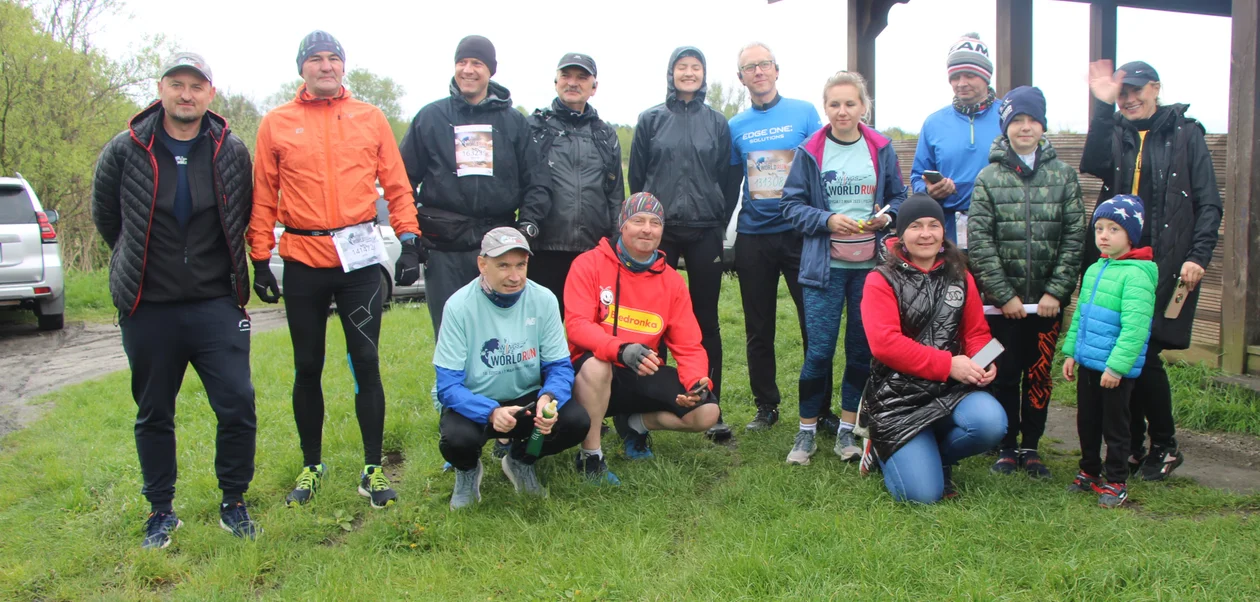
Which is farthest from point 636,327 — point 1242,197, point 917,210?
point 1242,197

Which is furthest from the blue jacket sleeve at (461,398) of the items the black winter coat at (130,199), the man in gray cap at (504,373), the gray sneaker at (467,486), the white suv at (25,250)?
the white suv at (25,250)

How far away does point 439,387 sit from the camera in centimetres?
383

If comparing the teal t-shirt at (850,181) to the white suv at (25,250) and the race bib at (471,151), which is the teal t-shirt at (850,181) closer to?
the race bib at (471,151)

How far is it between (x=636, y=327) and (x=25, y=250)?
9.08 meters

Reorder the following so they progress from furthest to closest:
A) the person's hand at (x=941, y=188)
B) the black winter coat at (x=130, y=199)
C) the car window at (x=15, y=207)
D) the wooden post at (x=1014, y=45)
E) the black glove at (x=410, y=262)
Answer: the car window at (x=15, y=207)
the wooden post at (x=1014, y=45)
the person's hand at (x=941, y=188)
the black glove at (x=410, y=262)
the black winter coat at (x=130, y=199)

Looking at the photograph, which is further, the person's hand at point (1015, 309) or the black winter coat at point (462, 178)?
the black winter coat at point (462, 178)

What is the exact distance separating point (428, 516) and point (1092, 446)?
117 inches

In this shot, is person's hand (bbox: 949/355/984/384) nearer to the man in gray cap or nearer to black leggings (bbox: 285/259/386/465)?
the man in gray cap

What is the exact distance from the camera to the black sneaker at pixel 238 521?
145 inches

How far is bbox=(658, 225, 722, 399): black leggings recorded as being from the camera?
188 inches

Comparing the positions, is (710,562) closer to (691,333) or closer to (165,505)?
(691,333)

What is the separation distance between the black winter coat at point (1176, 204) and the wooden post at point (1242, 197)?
4.20 ft

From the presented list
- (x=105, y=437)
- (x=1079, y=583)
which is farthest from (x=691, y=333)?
(x=105, y=437)

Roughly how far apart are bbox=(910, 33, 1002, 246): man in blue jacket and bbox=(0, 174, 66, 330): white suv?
33.2 ft
